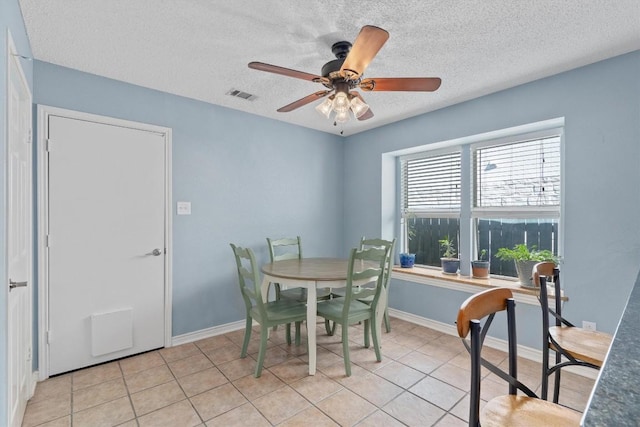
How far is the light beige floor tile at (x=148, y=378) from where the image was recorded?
229cm

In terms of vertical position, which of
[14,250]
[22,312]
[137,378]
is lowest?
[137,378]

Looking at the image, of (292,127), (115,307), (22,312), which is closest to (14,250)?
(22,312)

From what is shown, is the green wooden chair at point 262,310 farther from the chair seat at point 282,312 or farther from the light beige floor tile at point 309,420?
the light beige floor tile at point 309,420

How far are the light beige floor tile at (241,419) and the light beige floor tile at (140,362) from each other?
1017 millimetres

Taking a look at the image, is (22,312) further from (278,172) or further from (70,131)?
(278,172)

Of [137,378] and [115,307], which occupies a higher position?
[115,307]

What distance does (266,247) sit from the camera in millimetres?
3684

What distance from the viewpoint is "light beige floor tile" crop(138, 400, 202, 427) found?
6.14 ft

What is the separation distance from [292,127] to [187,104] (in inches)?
50.9

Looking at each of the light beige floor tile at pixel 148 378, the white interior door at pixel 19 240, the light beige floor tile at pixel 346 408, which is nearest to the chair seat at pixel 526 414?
the light beige floor tile at pixel 346 408

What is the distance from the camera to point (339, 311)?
257 centimetres

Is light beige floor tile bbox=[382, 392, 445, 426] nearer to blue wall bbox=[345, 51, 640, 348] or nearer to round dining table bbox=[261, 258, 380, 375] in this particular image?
round dining table bbox=[261, 258, 380, 375]

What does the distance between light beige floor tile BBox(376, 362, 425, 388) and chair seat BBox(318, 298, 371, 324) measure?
1.39 feet

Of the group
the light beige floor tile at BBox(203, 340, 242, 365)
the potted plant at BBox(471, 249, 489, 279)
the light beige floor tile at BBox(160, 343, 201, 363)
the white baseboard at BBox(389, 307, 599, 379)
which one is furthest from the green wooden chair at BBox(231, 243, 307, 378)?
the potted plant at BBox(471, 249, 489, 279)
